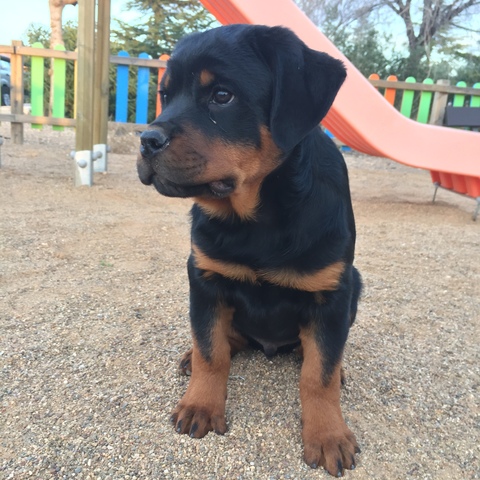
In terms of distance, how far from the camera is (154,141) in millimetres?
1757

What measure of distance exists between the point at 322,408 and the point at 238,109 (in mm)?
1229

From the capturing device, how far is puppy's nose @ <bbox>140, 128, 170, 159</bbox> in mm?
1746

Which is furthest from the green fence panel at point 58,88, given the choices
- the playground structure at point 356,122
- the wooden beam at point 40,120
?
the playground structure at point 356,122

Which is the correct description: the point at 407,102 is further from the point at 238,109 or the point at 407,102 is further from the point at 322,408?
the point at 322,408

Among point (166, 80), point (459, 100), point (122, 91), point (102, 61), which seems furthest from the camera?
point (459, 100)

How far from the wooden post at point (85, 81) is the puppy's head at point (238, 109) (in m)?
4.47

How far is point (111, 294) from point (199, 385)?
1383mm

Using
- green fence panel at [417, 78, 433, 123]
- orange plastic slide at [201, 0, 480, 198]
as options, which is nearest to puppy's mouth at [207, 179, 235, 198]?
orange plastic slide at [201, 0, 480, 198]

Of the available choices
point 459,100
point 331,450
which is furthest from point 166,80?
point 459,100

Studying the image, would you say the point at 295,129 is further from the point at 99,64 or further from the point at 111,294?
the point at 99,64

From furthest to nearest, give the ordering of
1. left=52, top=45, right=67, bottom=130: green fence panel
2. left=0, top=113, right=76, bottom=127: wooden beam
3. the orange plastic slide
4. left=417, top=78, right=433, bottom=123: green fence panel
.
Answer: left=417, top=78, right=433, bottom=123: green fence panel → left=52, top=45, right=67, bottom=130: green fence panel → left=0, top=113, right=76, bottom=127: wooden beam → the orange plastic slide

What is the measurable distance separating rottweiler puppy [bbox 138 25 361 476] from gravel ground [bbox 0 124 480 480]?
0.18m

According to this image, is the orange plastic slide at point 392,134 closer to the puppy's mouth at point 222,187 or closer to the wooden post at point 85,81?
the wooden post at point 85,81

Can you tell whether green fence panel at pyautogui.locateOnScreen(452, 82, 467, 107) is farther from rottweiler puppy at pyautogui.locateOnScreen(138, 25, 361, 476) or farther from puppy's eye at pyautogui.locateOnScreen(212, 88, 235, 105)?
puppy's eye at pyautogui.locateOnScreen(212, 88, 235, 105)
